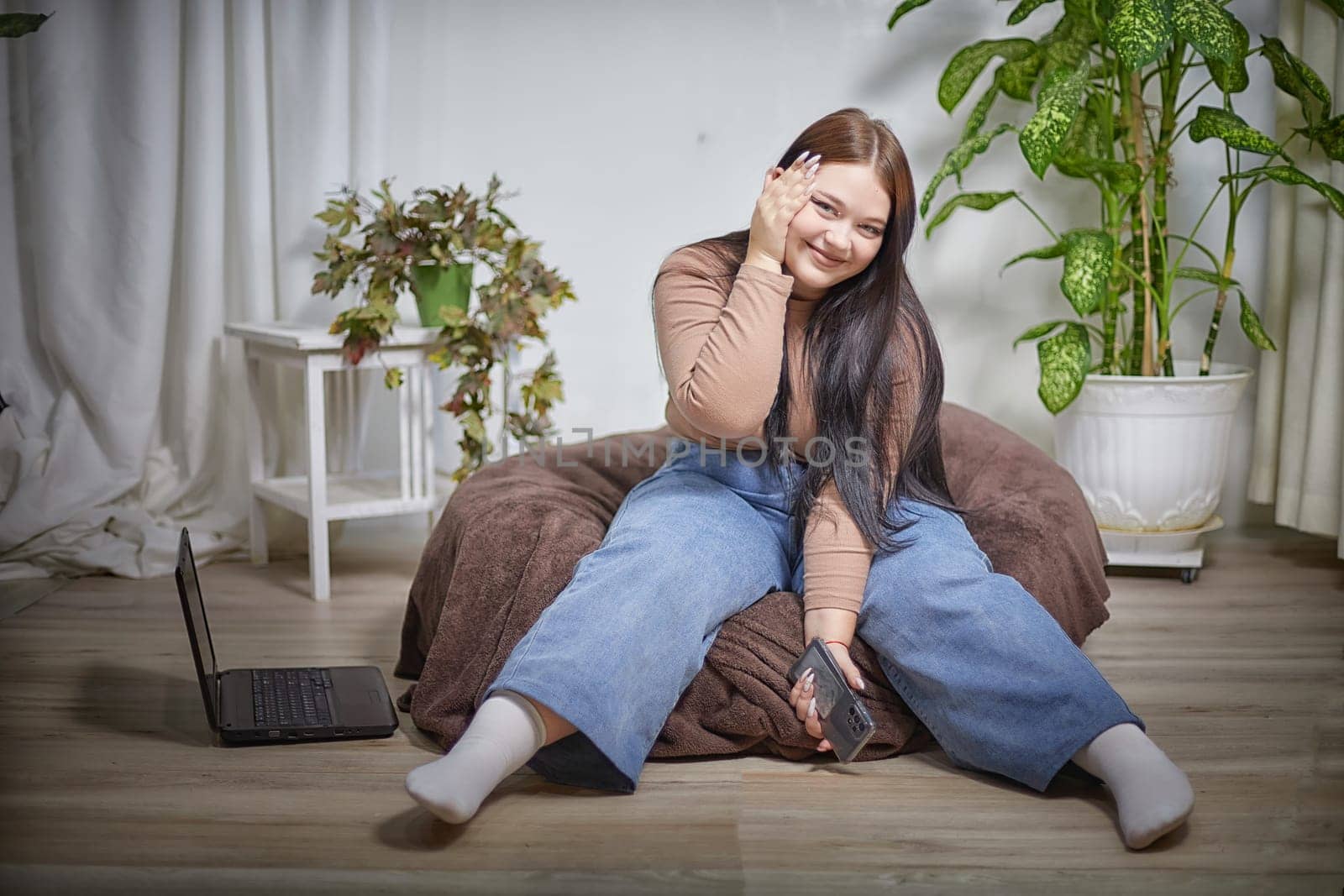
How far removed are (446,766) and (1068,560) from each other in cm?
92

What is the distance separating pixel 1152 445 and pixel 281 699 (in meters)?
1.59

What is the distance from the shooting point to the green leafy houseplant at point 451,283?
2268 mm

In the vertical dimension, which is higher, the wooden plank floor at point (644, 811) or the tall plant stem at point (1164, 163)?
the tall plant stem at point (1164, 163)

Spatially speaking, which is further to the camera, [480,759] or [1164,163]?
[1164,163]

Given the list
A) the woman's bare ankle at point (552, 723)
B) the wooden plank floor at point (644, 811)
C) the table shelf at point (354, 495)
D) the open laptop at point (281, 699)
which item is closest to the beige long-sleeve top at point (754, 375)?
the wooden plank floor at point (644, 811)

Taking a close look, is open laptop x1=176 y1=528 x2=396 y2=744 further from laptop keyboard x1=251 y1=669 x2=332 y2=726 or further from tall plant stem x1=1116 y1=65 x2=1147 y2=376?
tall plant stem x1=1116 y1=65 x2=1147 y2=376

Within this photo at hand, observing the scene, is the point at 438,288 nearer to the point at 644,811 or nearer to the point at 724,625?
the point at 724,625

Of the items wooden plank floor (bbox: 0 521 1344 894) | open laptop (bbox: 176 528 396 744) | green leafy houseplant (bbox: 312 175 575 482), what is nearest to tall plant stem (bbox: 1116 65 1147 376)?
wooden plank floor (bbox: 0 521 1344 894)

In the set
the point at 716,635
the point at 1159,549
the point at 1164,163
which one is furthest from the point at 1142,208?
the point at 716,635

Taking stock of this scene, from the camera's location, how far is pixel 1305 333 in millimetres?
2496

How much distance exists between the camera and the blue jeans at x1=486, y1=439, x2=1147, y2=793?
1327 mm

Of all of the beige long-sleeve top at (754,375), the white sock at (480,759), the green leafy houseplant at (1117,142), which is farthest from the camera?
the green leafy houseplant at (1117,142)

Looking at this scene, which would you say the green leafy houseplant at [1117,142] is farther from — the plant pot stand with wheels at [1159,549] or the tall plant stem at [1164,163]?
the plant pot stand with wheels at [1159,549]

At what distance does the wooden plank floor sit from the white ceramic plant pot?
0.51 meters
